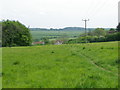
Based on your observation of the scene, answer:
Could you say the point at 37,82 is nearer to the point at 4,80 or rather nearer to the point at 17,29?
the point at 4,80

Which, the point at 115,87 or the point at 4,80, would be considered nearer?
the point at 115,87

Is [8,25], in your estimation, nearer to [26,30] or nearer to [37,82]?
[26,30]

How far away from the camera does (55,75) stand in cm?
955

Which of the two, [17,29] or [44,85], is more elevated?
[17,29]

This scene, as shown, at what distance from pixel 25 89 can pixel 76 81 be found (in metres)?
2.26

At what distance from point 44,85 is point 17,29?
2622 inches

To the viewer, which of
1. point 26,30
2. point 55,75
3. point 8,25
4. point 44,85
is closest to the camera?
point 44,85

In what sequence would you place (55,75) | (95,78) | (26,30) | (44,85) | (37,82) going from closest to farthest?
(44,85) < (37,82) < (95,78) < (55,75) < (26,30)

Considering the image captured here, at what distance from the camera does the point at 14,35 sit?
69750 mm

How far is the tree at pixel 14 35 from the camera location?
68500mm

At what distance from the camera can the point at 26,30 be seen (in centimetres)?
7606

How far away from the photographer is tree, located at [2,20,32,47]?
68500 millimetres

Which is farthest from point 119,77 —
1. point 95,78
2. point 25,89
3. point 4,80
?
point 4,80

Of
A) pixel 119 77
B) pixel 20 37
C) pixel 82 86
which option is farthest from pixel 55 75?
pixel 20 37
